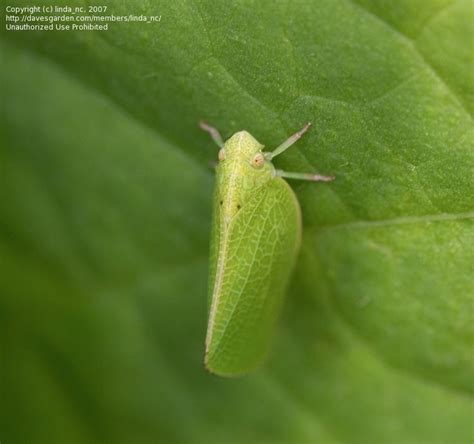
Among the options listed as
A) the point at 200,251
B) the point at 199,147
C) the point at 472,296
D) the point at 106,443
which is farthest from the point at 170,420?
the point at 472,296

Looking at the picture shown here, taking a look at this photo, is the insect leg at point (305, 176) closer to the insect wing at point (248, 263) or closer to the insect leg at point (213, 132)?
the insect wing at point (248, 263)

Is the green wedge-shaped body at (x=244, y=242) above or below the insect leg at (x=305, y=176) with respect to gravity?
below

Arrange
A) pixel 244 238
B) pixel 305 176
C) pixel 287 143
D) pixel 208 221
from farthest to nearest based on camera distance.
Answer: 1. pixel 208 221
2. pixel 244 238
3. pixel 305 176
4. pixel 287 143

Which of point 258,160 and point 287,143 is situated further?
point 258,160

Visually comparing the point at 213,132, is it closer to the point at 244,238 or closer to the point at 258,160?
the point at 258,160

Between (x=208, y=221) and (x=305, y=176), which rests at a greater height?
(x=305, y=176)

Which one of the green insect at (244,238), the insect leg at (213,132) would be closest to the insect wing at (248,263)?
the green insect at (244,238)

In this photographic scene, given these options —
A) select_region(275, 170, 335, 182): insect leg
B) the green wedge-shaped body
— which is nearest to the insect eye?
the green wedge-shaped body

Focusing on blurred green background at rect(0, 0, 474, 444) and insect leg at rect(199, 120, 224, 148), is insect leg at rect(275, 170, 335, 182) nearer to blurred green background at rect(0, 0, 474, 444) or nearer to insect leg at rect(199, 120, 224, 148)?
blurred green background at rect(0, 0, 474, 444)

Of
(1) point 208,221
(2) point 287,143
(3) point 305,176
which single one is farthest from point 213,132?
(1) point 208,221
